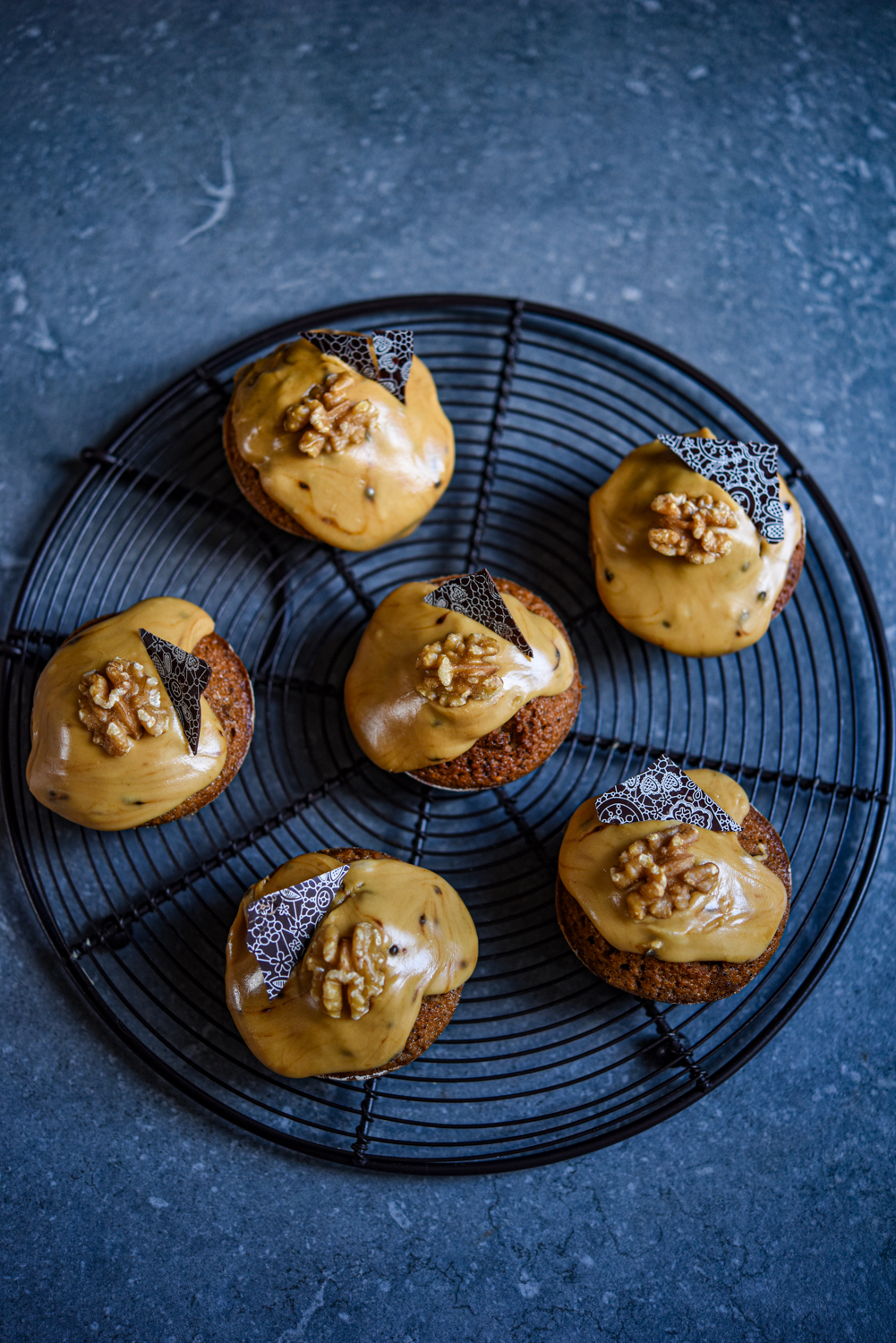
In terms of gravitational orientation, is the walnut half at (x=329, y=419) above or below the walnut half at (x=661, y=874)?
above

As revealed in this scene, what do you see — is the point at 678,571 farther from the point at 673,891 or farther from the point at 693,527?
the point at 673,891

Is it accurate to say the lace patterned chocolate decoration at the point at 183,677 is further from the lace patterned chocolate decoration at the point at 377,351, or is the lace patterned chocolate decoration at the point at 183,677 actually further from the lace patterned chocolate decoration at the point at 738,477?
the lace patterned chocolate decoration at the point at 738,477

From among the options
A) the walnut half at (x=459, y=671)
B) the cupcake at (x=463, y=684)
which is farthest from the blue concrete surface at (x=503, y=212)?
the walnut half at (x=459, y=671)

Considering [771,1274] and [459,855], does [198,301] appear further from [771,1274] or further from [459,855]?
[771,1274]

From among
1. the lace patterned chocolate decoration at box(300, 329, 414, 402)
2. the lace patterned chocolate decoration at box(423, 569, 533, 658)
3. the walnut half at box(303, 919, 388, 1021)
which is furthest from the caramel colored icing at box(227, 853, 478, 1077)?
the lace patterned chocolate decoration at box(300, 329, 414, 402)

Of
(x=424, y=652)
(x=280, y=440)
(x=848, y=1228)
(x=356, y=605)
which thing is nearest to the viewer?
(x=424, y=652)

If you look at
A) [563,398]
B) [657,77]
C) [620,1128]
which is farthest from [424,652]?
[657,77]
